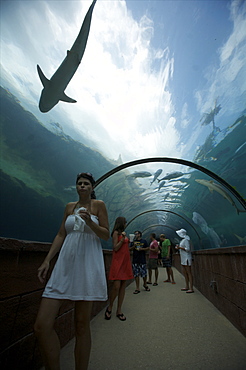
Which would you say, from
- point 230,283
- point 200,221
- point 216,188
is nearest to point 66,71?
point 230,283

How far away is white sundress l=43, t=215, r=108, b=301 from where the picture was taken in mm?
1665

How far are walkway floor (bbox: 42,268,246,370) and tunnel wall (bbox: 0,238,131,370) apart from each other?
1.77 ft

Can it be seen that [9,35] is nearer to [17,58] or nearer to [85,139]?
[17,58]

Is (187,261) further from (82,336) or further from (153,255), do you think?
(82,336)

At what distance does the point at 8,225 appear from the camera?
133 ft

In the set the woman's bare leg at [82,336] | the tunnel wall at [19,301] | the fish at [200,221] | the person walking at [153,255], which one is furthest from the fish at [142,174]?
the woman's bare leg at [82,336]

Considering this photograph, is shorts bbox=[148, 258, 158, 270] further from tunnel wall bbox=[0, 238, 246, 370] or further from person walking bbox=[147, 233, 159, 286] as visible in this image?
tunnel wall bbox=[0, 238, 246, 370]

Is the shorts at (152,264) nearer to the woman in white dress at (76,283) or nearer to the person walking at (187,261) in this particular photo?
the person walking at (187,261)

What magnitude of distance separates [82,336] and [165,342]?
5.98 feet

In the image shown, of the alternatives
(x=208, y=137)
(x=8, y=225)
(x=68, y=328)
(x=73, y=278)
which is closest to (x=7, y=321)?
(x=73, y=278)

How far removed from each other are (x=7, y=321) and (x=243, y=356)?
259 cm

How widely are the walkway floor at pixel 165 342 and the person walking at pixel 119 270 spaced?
9.4 inches

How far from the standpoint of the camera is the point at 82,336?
1.67 metres

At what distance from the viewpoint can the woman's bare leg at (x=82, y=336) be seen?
5.33 feet
